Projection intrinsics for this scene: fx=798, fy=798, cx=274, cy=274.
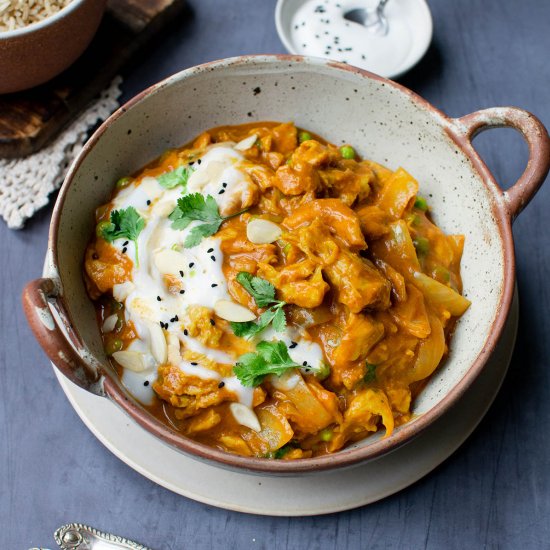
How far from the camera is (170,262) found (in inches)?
134

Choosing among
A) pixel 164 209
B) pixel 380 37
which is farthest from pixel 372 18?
pixel 164 209

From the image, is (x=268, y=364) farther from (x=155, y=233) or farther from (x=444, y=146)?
(x=444, y=146)

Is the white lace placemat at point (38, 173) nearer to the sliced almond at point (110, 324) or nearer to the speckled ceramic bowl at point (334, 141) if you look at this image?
the speckled ceramic bowl at point (334, 141)

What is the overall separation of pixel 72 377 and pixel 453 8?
3.37m

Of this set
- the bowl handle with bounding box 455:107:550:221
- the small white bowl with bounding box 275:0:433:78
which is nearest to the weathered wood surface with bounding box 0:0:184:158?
the small white bowl with bounding box 275:0:433:78

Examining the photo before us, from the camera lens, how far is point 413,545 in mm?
3695

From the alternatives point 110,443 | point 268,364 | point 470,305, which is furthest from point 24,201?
point 470,305

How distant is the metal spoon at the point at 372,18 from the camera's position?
479 centimetres

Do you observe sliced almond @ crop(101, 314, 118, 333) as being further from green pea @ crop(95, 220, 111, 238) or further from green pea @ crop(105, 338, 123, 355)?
green pea @ crop(95, 220, 111, 238)

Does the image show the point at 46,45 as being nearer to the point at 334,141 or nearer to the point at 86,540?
the point at 334,141

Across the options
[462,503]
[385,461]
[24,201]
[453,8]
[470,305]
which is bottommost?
[462,503]

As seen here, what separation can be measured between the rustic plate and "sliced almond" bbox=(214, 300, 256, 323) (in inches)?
27.8

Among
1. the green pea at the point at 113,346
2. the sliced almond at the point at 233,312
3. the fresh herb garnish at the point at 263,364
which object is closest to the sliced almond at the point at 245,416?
the fresh herb garnish at the point at 263,364

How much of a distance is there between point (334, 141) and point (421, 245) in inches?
33.4
